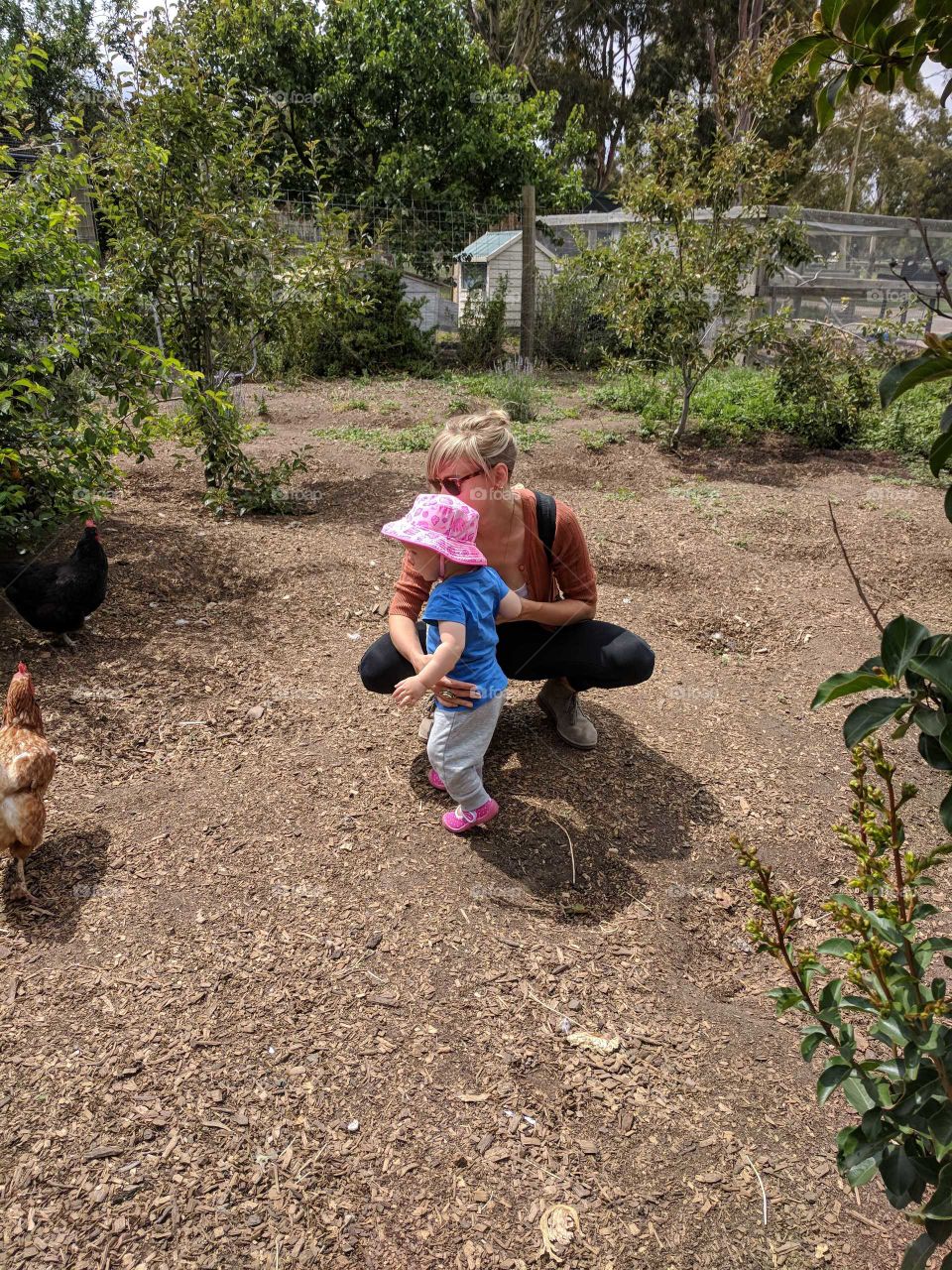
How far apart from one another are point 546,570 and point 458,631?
77 centimetres

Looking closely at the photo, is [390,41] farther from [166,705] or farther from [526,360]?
[166,705]

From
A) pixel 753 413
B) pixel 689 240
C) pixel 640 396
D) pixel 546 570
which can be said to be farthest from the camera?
pixel 640 396

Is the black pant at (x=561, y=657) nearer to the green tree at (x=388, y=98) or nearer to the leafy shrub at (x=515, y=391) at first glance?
the leafy shrub at (x=515, y=391)

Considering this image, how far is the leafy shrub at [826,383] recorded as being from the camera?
8.32 metres

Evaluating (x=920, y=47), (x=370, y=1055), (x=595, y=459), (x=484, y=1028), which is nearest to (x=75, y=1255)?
(x=370, y=1055)

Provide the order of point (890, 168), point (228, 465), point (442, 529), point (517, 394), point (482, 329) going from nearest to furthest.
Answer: point (442, 529)
point (228, 465)
point (517, 394)
point (482, 329)
point (890, 168)

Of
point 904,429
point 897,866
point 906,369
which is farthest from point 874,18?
point 904,429

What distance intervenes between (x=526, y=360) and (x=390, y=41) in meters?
5.99

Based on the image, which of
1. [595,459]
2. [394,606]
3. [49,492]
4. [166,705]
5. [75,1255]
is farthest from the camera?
[595,459]

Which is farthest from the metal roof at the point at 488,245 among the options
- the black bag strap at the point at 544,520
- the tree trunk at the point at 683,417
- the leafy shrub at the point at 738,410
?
the black bag strap at the point at 544,520

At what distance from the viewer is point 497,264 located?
14305mm

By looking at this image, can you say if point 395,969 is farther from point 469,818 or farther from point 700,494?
point 700,494

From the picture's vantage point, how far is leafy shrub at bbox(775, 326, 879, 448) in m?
8.32

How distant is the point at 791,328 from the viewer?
855 centimetres
